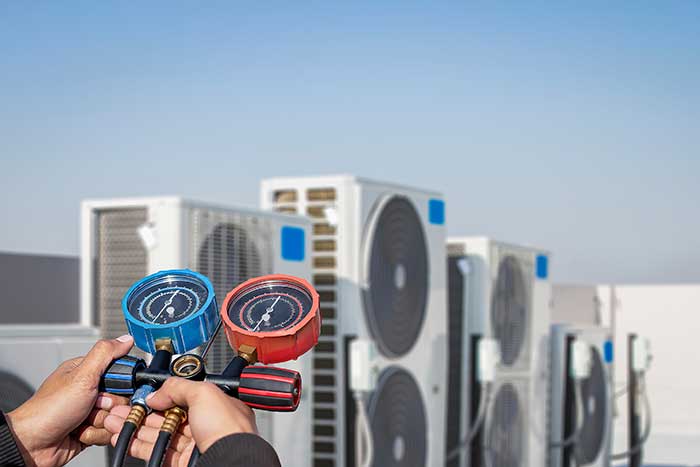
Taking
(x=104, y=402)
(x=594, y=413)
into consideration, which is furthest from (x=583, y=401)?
(x=104, y=402)

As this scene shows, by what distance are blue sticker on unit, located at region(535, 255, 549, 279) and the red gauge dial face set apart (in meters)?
4.42

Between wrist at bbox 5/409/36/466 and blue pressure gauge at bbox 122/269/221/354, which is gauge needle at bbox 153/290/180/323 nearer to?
blue pressure gauge at bbox 122/269/221/354

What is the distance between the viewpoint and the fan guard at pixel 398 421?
371 cm

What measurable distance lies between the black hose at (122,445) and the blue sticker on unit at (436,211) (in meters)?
3.21

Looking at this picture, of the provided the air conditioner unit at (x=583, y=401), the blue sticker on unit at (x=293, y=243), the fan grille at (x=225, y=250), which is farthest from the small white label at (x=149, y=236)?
the air conditioner unit at (x=583, y=401)

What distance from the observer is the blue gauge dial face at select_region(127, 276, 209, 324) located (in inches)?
44.6

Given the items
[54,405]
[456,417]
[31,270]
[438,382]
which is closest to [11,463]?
[54,405]

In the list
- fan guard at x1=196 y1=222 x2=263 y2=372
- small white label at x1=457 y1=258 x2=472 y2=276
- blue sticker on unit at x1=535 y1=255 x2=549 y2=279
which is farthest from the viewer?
blue sticker on unit at x1=535 y1=255 x2=549 y2=279

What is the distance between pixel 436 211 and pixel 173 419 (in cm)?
326

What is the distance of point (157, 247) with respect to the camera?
2770 mm

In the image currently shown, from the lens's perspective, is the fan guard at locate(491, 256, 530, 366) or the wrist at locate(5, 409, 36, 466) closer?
the wrist at locate(5, 409, 36, 466)

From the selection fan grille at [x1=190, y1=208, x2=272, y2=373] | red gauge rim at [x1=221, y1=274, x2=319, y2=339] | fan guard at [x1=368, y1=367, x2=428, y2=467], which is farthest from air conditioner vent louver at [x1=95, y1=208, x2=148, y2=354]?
red gauge rim at [x1=221, y1=274, x2=319, y2=339]

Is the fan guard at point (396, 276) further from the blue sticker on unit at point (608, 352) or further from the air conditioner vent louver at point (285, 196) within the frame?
the blue sticker on unit at point (608, 352)

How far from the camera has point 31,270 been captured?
538 cm
